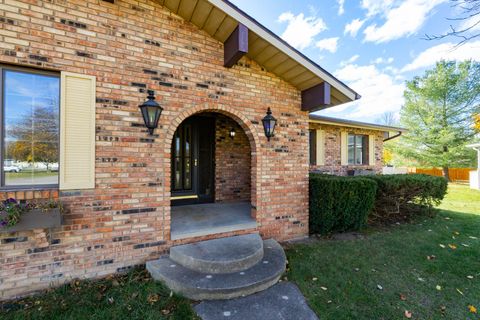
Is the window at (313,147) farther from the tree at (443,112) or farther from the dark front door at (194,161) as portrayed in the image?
the tree at (443,112)

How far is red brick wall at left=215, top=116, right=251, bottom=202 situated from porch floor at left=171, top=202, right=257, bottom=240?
517 millimetres

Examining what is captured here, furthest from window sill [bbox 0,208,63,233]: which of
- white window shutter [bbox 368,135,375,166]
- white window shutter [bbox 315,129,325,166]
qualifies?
white window shutter [bbox 368,135,375,166]

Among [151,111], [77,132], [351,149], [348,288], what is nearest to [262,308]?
[348,288]

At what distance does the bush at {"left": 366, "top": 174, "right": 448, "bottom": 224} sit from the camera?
551 cm

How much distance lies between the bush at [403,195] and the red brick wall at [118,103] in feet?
13.6

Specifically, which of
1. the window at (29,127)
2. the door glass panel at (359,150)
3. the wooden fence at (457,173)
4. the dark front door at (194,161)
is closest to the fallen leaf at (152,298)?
the window at (29,127)

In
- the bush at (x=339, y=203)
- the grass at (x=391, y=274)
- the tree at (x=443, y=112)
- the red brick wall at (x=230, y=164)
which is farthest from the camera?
the tree at (x=443, y=112)

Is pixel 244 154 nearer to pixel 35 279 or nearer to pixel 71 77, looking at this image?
pixel 71 77

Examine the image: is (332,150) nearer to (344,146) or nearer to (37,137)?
(344,146)

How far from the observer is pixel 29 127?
2678 mm

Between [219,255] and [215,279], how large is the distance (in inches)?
14.0

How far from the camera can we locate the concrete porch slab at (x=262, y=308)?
230 cm

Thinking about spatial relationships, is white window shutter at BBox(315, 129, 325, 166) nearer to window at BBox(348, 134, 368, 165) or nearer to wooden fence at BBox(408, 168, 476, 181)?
window at BBox(348, 134, 368, 165)

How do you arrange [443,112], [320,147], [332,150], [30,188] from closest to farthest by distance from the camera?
[30,188] < [320,147] < [332,150] < [443,112]
